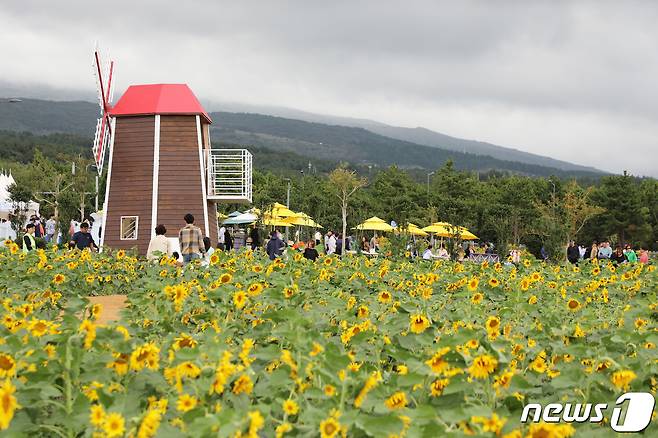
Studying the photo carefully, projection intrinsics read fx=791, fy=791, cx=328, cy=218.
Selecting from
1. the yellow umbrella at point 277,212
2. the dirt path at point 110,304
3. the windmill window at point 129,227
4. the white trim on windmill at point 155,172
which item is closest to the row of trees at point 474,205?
the yellow umbrella at point 277,212

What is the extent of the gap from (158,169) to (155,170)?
0.37 ft

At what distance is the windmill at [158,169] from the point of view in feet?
90.8

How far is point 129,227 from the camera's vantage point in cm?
2798

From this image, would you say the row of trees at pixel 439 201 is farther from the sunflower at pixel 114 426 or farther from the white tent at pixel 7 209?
the sunflower at pixel 114 426

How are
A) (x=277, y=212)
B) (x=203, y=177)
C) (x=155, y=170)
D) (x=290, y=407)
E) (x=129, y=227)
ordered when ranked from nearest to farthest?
(x=290, y=407) → (x=155, y=170) → (x=129, y=227) → (x=203, y=177) → (x=277, y=212)

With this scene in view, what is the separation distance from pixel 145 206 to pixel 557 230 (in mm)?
15366

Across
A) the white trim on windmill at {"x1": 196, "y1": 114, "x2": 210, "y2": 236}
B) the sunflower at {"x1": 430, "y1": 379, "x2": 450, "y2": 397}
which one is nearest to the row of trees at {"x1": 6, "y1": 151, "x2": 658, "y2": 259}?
the white trim on windmill at {"x1": 196, "y1": 114, "x2": 210, "y2": 236}

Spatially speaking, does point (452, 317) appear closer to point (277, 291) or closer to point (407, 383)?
point (277, 291)

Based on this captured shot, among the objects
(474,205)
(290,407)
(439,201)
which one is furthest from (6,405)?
(474,205)

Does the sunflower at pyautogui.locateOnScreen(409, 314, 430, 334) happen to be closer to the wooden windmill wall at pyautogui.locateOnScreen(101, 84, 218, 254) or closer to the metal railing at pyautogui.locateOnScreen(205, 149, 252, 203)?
the wooden windmill wall at pyautogui.locateOnScreen(101, 84, 218, 254)

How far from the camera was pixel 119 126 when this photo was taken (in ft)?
94.7

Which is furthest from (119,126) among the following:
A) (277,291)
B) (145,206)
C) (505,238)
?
(277,291)

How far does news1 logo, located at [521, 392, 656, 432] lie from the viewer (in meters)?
3.27

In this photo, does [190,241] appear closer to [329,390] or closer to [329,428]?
[329,390]
